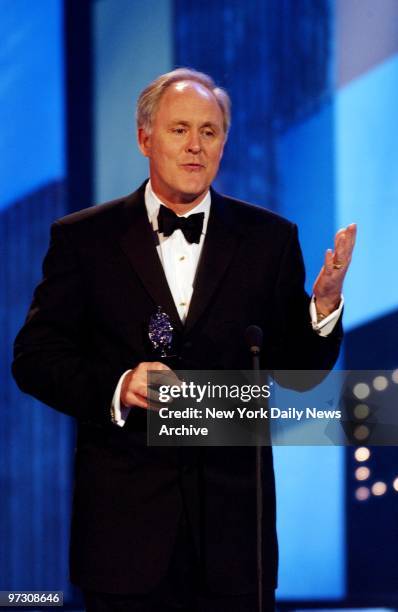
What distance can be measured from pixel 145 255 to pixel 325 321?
1.29ft

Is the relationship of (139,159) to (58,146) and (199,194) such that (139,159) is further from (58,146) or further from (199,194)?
(199,194)

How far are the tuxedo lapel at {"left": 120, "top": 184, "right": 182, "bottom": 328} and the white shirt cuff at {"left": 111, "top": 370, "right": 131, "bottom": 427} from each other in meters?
0.18

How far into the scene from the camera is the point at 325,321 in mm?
1998

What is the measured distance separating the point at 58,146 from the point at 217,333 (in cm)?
162

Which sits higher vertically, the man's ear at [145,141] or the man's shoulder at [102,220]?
the man's ear at [145,141]

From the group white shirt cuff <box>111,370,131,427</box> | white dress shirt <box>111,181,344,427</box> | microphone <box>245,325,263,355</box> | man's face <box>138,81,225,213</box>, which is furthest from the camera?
man's face <box>138,81,225,213</box>

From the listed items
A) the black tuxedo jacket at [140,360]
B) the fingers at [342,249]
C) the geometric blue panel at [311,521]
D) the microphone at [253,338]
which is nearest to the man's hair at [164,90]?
the black tuxedo jacket at [140,360]

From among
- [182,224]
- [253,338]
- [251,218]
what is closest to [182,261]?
[182,224]

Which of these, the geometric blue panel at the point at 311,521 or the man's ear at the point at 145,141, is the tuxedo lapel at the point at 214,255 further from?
the geometric blue panel at the point at 311,521

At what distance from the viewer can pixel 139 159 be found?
133 inches

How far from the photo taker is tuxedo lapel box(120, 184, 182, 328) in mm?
1999

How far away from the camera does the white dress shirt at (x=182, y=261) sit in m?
2.01

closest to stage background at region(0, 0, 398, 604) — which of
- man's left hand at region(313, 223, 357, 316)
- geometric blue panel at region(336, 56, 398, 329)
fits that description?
geometric blue panel at region(336, 56, 398, 329)

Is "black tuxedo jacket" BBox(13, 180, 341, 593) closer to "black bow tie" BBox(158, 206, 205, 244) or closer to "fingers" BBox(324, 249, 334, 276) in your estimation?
"black bow tie" BBox(158, 206, 205, 244)
